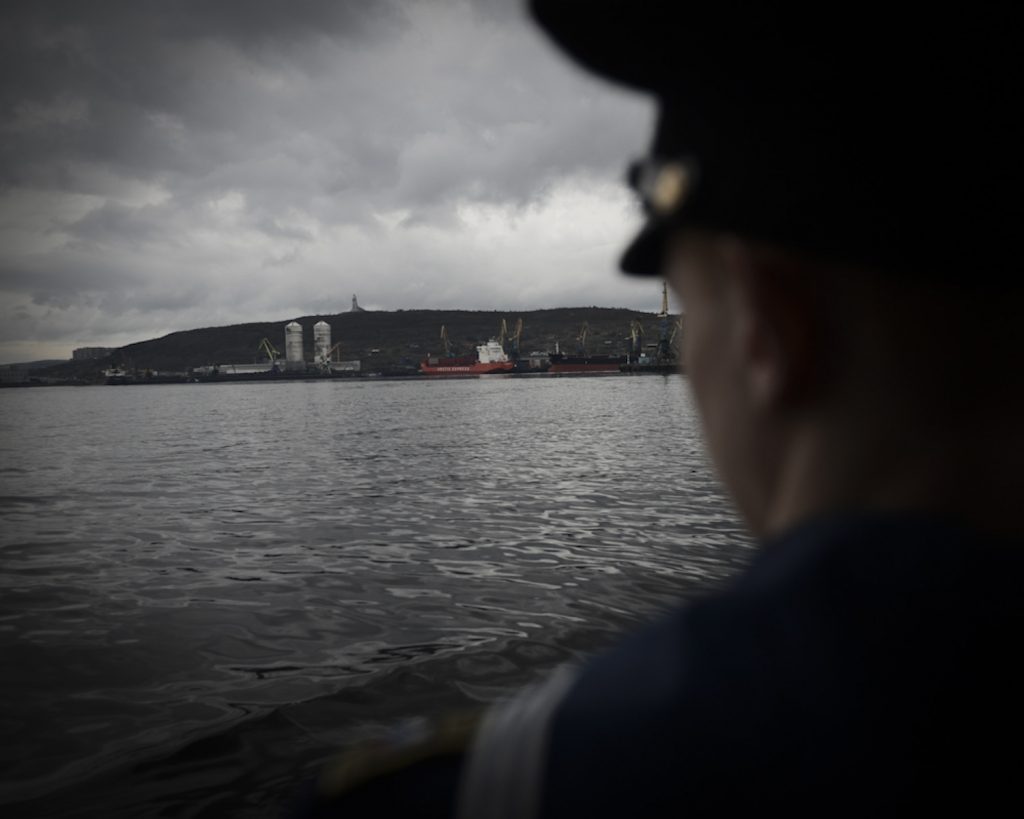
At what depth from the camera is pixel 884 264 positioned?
72 cm

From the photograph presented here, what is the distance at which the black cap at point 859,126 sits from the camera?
0.69 meters

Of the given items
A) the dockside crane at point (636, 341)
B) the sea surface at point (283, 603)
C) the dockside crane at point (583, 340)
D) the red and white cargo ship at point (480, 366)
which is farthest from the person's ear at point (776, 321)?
the dockside crane at point (583, 340)

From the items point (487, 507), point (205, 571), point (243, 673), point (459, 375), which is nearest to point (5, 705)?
point (243, 673)

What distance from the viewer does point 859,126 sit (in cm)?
72

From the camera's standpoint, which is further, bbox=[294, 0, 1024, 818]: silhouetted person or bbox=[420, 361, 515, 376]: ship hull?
bbox=[420, 361, 515, 376]: ship hull

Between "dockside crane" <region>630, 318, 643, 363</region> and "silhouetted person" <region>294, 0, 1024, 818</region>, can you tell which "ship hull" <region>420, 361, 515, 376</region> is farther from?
"silhouetted person" <region>294, 0, 1024, 818</region>

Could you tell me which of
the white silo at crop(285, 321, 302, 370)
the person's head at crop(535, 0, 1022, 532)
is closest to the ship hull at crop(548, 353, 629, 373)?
the white silo at crop(285, 321, 302, 370)

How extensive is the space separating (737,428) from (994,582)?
1.00ft

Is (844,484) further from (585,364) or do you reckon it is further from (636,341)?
(636,341)

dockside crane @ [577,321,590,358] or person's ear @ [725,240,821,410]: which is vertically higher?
dockside crane @ [577,321,590,358]

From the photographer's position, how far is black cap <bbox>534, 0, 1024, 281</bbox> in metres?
0.69

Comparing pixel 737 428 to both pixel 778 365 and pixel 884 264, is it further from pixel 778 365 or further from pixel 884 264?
pixel 884 264

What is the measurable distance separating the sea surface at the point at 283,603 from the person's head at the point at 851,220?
13.9ft

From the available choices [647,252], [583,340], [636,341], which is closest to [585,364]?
[636,341]
